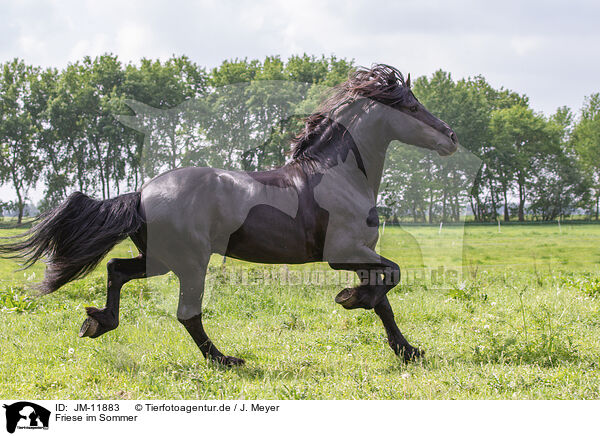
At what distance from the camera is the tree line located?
372 inches

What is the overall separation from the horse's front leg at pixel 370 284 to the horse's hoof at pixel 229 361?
1.03m

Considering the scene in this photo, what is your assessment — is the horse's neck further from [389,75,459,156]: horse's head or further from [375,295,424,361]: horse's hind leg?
[375,295,424,361]: horse's hind leg

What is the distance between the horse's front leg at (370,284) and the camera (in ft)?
11.4

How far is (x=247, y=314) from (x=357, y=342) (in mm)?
1704

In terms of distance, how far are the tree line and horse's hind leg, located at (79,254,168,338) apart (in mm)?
1654

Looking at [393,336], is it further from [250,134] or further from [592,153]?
[592,153]

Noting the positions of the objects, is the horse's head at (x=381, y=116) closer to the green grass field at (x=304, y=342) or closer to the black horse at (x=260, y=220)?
the black horse at (x=260, y=220)

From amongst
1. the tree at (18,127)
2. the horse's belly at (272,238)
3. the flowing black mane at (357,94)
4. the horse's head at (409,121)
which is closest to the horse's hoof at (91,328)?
the horse's belly at (272,238)

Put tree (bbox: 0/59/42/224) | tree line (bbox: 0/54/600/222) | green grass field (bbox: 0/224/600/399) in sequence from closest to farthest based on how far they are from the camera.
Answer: green grass field (bbox: 0/224/600/399) < tree line (bbox: 0/54/600/222) < tree (bbox: 0/59/42/224)

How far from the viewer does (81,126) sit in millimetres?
21375
